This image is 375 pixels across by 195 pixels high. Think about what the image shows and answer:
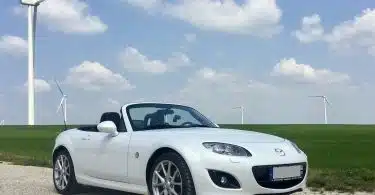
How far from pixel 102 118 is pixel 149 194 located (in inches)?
69.3

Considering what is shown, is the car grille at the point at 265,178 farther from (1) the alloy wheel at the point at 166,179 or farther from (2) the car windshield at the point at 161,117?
(2) the car windshield at the point at 161,117

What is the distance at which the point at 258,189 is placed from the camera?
6387 millimetres

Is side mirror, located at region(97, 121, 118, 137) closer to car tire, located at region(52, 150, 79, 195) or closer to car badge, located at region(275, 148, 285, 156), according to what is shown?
car tire, located at region(52, 150, 79, 195)

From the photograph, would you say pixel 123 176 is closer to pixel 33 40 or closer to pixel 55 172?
pixel 55 172

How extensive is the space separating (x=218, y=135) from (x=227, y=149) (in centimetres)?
44

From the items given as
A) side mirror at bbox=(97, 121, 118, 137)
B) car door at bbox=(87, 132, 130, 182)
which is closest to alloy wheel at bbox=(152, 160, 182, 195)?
car door at bbox=(87, 132, 130, 182)

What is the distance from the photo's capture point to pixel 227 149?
644 cm

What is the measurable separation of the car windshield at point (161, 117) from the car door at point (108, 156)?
302 millimetres

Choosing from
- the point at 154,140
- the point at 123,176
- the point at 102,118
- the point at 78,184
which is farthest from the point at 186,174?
the point at 78,184

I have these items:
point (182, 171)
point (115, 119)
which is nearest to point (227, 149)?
point (182, 171)

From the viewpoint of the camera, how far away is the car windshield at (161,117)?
7757mm

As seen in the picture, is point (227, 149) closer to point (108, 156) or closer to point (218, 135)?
point (218, 135)

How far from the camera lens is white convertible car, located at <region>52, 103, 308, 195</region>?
6355mm

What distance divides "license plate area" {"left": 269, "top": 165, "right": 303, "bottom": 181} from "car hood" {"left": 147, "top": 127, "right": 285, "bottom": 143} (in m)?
0.44
